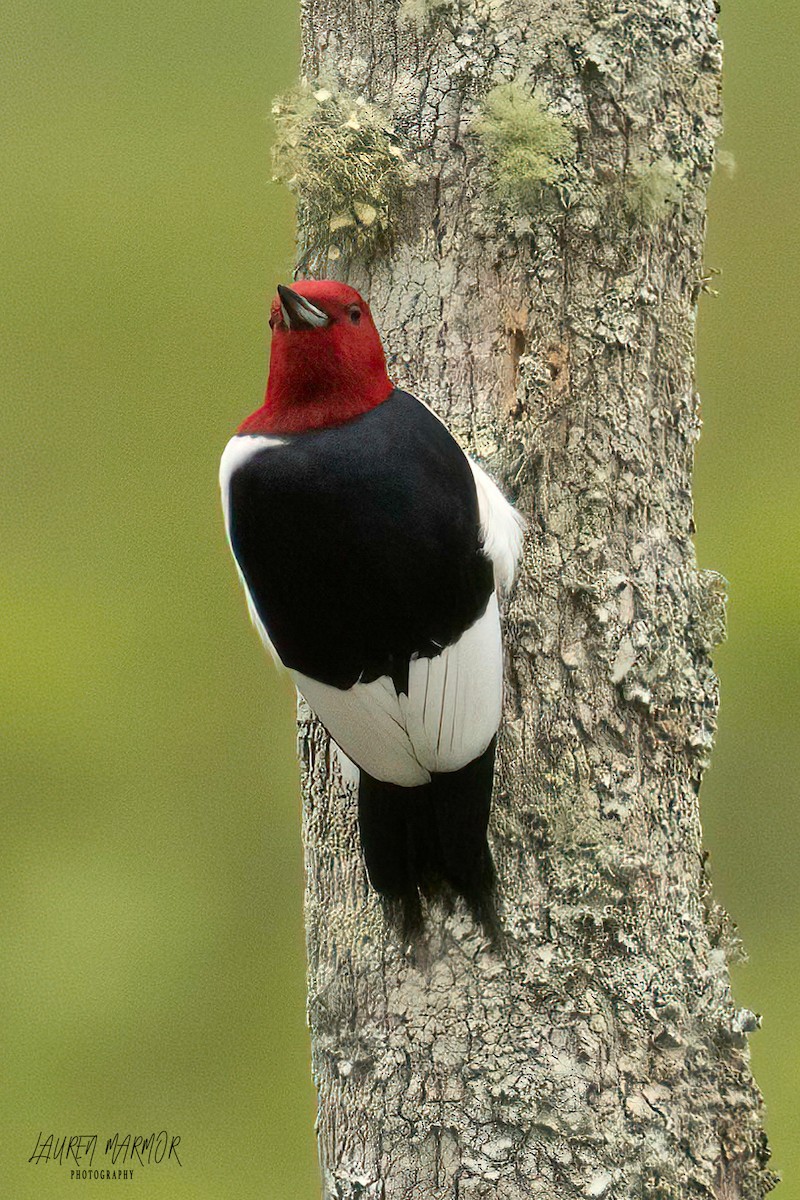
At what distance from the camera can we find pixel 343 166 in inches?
44.1

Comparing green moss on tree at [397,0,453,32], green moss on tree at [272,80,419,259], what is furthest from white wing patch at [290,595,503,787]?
green moss on tree at [397,0,453,32]

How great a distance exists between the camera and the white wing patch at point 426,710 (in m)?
1.04

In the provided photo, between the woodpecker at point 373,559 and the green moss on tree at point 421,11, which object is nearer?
the woodpecker at point 373,559

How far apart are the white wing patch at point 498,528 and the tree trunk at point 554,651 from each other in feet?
0.06

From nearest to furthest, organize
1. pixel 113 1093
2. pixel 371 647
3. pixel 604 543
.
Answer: pixel 371 647 → pixel 604 543 → pixel 113 1093

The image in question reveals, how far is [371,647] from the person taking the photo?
1025 mm

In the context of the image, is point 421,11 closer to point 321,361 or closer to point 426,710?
point 321,361

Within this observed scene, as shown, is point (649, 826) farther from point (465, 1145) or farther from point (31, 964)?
point (31, 964)

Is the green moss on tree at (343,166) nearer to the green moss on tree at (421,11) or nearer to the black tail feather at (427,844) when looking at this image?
the green moss on tree at (421,11)

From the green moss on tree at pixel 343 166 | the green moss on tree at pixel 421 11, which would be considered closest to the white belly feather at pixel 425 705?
the green moss on tree at pixel 343 166

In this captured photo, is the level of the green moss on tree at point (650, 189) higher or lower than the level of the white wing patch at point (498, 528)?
Answer: higher

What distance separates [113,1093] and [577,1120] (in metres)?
1.80

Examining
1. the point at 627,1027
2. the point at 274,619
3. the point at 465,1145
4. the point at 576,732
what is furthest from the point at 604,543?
the point at 465,1145

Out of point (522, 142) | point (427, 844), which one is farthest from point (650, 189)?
point (427, 844)
